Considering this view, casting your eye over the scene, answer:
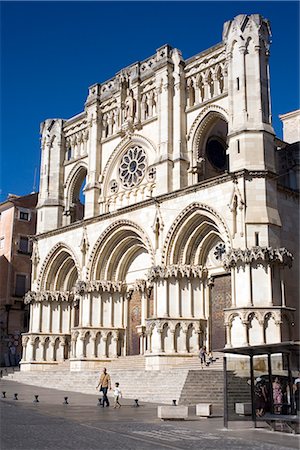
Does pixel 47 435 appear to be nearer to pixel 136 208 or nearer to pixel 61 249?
pixel 136 208

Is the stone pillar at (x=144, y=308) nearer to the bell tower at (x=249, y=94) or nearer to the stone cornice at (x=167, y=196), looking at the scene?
the stone cornice at (x=167, y=196)

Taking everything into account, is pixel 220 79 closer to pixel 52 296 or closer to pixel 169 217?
pixel 169 217

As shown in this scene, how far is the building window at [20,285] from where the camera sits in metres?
48.1

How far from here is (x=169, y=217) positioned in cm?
3103

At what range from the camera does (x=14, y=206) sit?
1949 inches

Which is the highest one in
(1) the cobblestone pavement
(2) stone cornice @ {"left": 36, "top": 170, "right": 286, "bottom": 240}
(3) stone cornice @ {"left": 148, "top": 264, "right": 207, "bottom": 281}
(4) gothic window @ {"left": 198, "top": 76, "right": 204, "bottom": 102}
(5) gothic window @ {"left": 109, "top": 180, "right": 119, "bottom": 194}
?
(4) gothic window @ {"left": 198, "top": 76, "right": 204, "bottom": 102}

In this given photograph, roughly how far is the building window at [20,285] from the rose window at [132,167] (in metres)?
16.1

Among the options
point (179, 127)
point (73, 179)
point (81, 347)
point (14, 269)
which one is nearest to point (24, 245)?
point (14, 269)

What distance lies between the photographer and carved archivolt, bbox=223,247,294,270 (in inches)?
→ 1030

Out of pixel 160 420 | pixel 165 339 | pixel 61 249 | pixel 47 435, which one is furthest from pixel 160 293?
pixel 47 435

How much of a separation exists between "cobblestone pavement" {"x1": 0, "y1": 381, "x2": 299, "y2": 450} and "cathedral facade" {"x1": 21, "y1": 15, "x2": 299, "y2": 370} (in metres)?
8.64

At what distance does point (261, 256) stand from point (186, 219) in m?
5.36

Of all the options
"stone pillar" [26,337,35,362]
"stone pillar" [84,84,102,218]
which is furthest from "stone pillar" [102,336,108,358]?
"stone pillar" [84,84,102,218]

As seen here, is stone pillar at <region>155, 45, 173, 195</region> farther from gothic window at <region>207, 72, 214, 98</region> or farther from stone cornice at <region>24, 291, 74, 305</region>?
stone cornice at <region>24, 291, 74, 305</region>
